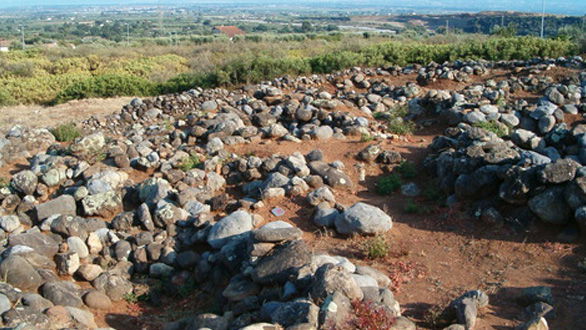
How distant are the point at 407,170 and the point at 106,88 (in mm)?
11791

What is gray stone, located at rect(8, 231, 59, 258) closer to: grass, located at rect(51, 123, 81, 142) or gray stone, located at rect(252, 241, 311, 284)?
gray stone, located at rect(252, 241, 311, 284)

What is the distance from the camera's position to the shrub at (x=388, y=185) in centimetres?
783

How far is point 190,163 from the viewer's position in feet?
28.7

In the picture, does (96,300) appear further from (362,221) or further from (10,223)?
(362,221)

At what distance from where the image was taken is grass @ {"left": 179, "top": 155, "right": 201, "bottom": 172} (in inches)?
341

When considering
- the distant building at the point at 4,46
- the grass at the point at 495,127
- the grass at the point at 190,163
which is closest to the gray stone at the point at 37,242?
the grass at the point at 190,163

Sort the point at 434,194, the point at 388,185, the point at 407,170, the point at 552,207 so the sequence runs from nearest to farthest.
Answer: the point at 552,207
the point at 434,194
the point at 388,185
the point at 407,170

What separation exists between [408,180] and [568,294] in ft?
11.3

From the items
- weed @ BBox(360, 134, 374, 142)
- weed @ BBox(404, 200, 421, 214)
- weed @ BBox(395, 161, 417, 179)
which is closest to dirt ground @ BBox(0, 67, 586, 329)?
weed @ BBox(404, 200, 421, 214)

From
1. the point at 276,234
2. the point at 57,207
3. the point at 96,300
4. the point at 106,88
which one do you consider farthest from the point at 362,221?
the point at 106,88

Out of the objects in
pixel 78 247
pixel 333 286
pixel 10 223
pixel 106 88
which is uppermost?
pixel 106 88

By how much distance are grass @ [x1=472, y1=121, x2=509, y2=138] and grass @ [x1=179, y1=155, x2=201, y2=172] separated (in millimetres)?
4774

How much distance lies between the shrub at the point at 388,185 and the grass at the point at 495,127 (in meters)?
2.16

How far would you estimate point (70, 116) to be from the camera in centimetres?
1462
